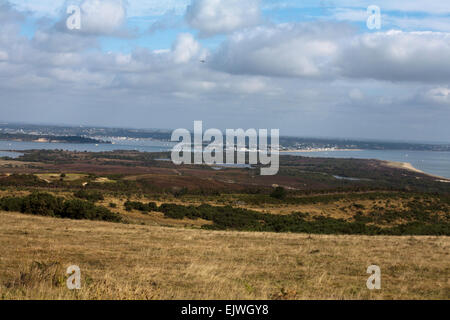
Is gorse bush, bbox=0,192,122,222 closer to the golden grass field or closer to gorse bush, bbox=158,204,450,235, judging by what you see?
the golden grass field

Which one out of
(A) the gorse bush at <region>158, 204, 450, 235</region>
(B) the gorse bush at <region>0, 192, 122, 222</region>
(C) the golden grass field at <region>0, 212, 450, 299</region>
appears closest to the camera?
(C) the golden grass field at <region>0, 212, 450, 299</region>

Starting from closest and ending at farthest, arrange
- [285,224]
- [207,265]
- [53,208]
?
1. [207,265]
2. [53,208]
3. [285,224]

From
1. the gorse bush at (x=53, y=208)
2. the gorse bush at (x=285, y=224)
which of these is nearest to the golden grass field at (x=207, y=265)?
the gorse bush at (x=53, y=208)

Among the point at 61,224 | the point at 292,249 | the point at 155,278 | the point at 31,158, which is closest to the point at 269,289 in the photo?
the point at 155,278

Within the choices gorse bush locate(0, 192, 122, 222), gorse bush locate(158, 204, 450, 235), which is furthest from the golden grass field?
gorse bush locate(158, 204, 450, 235)

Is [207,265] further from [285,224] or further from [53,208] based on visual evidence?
[285,224]

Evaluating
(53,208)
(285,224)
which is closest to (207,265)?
(53,208)

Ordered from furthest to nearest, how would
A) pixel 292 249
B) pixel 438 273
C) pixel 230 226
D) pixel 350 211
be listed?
pixel 350 211 → pixel 230 226 → pixel 292 249 → pixel 438 273

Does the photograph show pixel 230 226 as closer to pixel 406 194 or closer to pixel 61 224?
pixel 61 224
